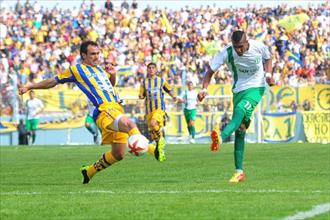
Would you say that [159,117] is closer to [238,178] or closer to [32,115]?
[238,178]

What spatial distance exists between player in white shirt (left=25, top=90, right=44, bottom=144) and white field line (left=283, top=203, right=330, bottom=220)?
88.2ft

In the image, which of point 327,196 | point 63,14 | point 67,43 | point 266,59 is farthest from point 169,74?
point 327,196

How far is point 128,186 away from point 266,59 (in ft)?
9.24

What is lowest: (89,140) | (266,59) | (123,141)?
(89,140)

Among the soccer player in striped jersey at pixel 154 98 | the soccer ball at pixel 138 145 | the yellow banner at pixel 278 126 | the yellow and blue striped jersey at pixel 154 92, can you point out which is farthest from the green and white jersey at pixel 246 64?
the yellow banner at pixel 278 126

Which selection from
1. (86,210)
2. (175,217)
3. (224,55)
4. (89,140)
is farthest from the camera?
(89,140)

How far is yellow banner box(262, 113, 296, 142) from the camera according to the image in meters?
36.5

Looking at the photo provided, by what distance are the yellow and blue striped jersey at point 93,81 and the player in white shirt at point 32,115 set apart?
22.1 metres

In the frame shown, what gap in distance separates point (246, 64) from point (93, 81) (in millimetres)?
2183

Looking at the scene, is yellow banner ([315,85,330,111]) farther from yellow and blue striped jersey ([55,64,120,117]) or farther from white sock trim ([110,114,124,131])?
white sock trim ([110,114,124,131])

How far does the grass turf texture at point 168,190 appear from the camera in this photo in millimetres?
9855

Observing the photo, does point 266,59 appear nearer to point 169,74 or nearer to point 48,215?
point 48,215

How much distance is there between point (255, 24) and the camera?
2050 inches

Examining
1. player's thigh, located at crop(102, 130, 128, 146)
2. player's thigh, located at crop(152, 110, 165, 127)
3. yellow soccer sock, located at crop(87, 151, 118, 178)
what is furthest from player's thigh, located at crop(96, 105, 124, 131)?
player's thigh, located at crop(152, 110, 165, 127)
